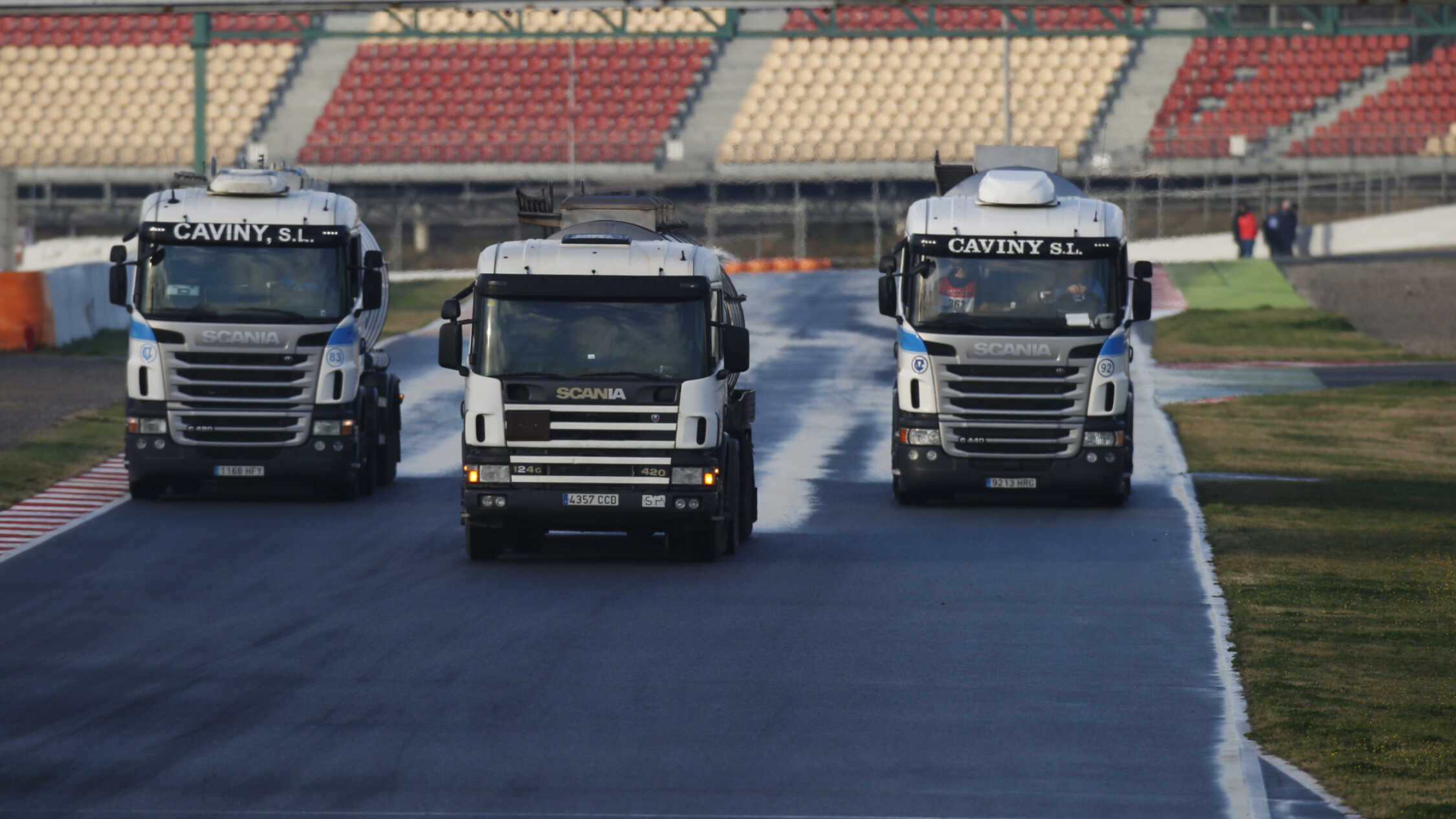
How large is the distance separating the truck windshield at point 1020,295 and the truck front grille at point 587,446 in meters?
5.13

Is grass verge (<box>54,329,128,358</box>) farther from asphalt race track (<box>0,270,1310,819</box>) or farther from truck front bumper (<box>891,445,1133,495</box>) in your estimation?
truck front bumper (<box>891,445,1133,495</box>)

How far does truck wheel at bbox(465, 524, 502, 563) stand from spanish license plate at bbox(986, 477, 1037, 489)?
242 inches

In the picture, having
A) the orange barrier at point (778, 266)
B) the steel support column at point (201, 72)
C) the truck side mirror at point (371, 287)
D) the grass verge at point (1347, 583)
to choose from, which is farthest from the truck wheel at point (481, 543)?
the orange barrier at point (778, 266)

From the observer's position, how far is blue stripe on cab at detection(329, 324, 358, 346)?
904 inches

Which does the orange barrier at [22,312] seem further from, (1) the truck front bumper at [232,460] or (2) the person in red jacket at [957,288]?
(2) the person in red jacket at [957,288]

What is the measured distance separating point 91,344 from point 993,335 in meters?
24.6

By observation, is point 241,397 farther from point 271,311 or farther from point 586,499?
point 586,499

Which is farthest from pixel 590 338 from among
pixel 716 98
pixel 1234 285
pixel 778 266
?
pixel 716 98

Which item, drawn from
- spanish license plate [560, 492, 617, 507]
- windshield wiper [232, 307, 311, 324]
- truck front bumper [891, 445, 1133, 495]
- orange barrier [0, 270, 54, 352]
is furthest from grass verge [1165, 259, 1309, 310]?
spanish license plate [560, 492, 617, 507]

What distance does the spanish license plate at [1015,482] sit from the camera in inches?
905

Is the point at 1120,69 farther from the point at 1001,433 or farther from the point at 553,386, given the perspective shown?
the point at 553,386

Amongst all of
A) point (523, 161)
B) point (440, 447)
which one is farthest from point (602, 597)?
point (523, 161)

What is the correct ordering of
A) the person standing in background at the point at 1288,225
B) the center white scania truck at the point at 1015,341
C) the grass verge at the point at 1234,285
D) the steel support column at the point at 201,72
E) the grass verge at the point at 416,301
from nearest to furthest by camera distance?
1. the center white scania truck at the point at 1015,341
2. the steel support column at the point at 201,72
3. the grass verge at the point at 416,301
4. the grass verge at the point at 1234,285
5. the person standing in background at the point at 1288,225

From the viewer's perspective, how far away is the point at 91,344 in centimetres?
4175
